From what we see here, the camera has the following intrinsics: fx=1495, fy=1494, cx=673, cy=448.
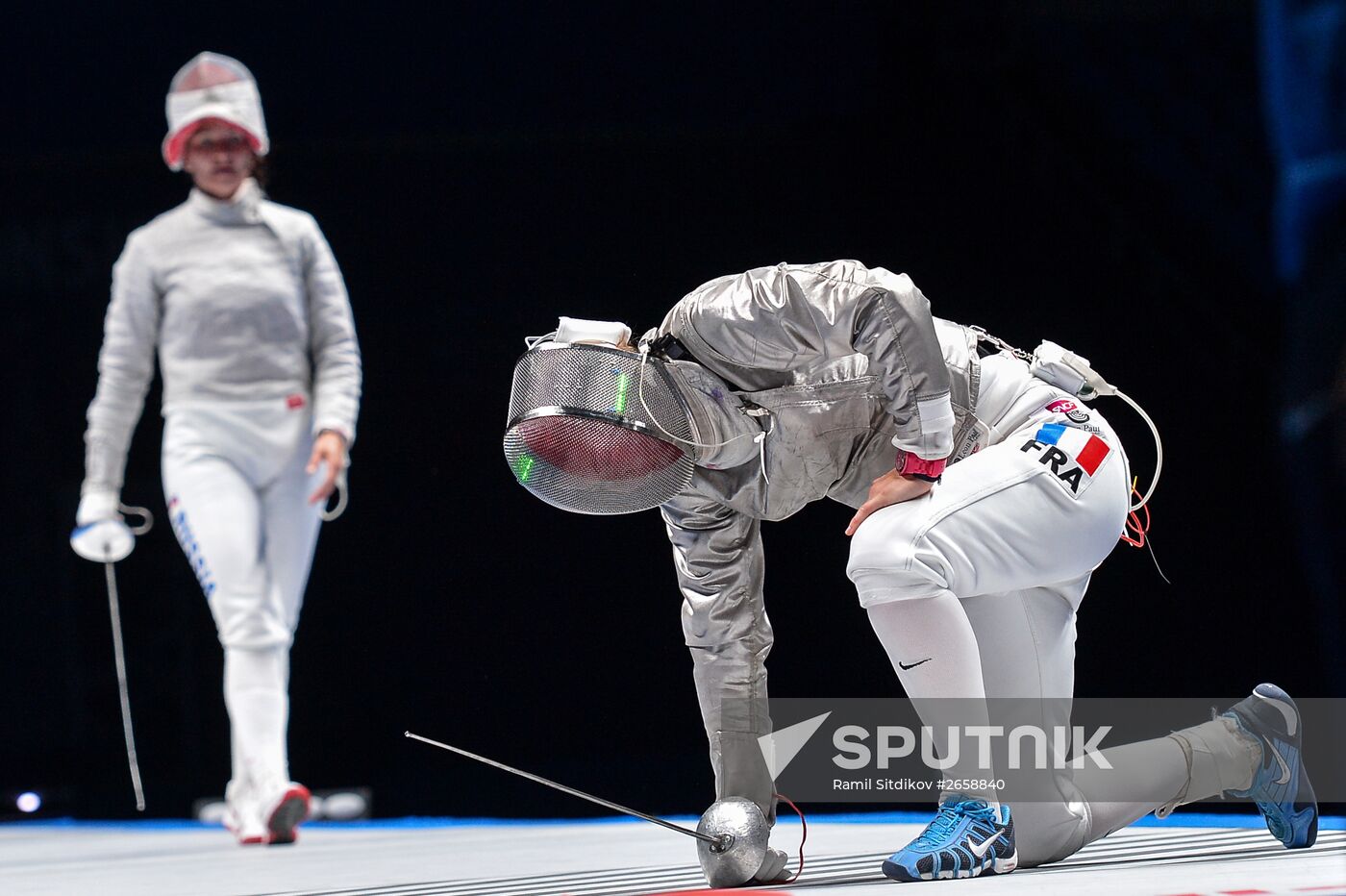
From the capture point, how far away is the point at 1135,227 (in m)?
3.10

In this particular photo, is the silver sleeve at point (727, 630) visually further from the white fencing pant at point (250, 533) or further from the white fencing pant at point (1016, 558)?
the white fencing pant at point (250, 533)

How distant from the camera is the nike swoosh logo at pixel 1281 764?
2010mm

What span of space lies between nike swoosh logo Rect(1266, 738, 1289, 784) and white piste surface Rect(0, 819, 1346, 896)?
0.10 meters

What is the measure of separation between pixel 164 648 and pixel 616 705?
127 cm

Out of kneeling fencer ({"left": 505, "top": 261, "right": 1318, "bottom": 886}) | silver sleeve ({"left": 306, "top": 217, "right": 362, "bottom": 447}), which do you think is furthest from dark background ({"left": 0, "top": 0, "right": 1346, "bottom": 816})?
kneeling fencer ({"left": 505, "top": 261, "right": 1318, "bottom": 886})

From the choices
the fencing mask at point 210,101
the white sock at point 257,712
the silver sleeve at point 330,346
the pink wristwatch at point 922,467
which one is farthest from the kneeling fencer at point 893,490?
the fencing mask at point 210,101

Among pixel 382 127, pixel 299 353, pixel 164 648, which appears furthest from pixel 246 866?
pixel 382 127

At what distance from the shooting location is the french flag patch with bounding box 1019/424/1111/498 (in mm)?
1849

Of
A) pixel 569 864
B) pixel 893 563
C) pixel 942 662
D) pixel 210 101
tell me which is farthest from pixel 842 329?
pixel 210 101

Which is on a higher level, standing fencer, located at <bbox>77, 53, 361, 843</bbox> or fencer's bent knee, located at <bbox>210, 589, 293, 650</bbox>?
standing fencer, located at <bbox>77, 53, 361, 843</bbox>

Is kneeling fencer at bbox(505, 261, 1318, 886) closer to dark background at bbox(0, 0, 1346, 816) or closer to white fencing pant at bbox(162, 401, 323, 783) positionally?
dark background at bbox(0, 0, 1346, 816)

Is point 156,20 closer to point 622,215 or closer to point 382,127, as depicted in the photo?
point 382,127

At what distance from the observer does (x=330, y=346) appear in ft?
10.5

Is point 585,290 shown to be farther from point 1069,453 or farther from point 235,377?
point 1069,453
